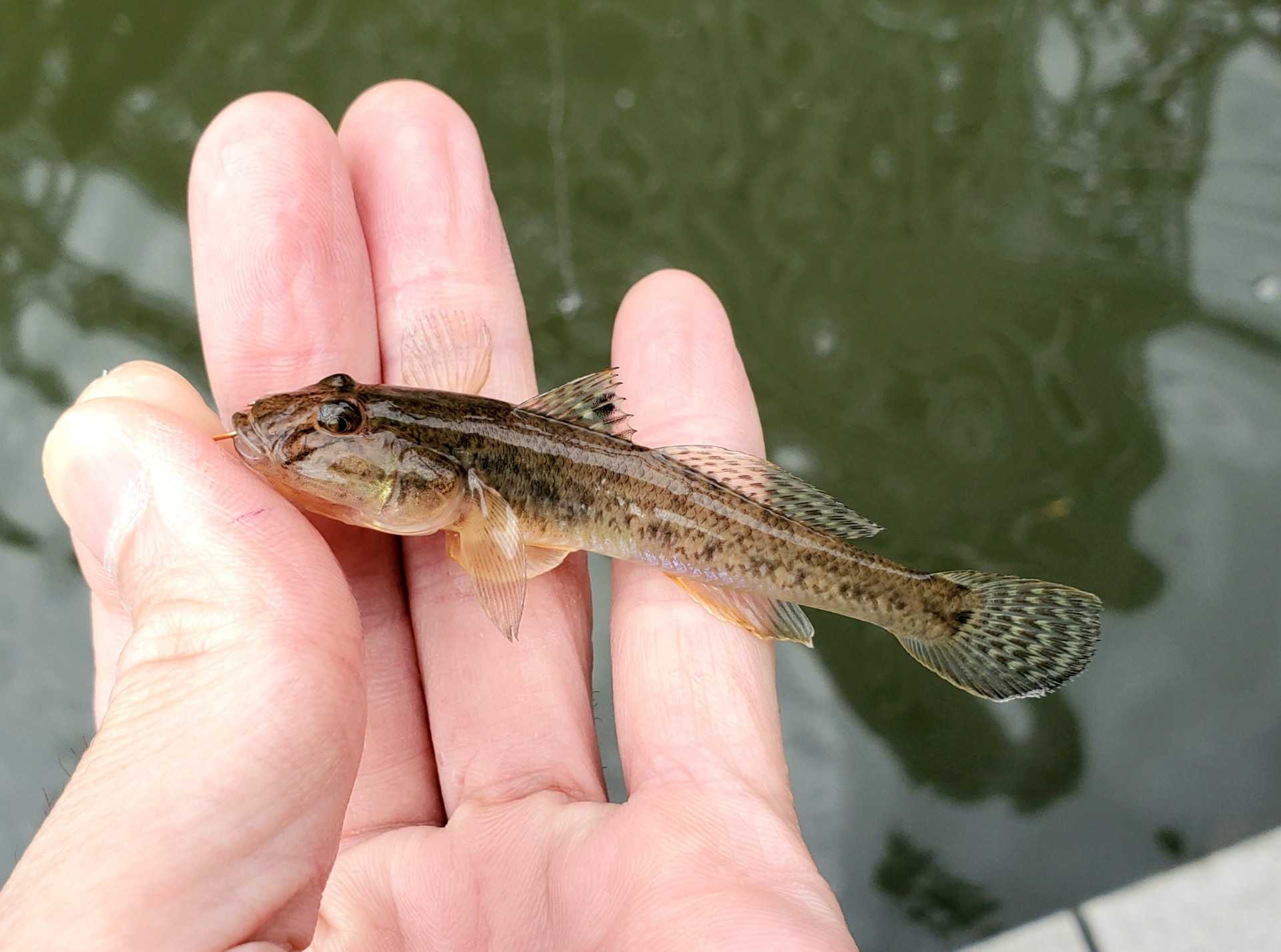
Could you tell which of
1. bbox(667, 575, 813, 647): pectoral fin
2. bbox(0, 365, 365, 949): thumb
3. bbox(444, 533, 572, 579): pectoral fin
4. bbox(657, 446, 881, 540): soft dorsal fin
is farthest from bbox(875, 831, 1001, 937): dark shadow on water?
bbox(0, 365, 365, 949): thumb

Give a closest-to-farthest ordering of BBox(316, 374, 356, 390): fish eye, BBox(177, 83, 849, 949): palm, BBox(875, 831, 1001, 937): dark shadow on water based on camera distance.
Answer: BBox(177, 83, 849, 949): palm → BBox(316, 374, 356, 390): fish eye → BBox(875, 831, 1001, 937): dark shadow on water

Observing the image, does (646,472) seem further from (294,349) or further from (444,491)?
(294,349)

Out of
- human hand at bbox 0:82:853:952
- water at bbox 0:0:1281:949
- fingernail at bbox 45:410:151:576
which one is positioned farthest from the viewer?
water at bbox 0:0:1281:949

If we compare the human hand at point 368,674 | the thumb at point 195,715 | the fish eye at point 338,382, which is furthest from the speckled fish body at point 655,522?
the thumb at point 195,715

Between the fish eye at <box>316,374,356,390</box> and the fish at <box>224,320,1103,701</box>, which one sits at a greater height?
the fish eye at <box>316,374,356,390</box>

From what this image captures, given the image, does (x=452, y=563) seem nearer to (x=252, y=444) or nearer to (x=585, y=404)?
(x=585, y=404)

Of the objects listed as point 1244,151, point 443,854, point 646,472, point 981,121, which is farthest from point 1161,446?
point 443,854

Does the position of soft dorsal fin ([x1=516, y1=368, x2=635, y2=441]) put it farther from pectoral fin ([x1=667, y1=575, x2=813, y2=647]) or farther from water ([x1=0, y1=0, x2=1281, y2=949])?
water ([x1=0, y1=0, x2=1281, y2=949])
